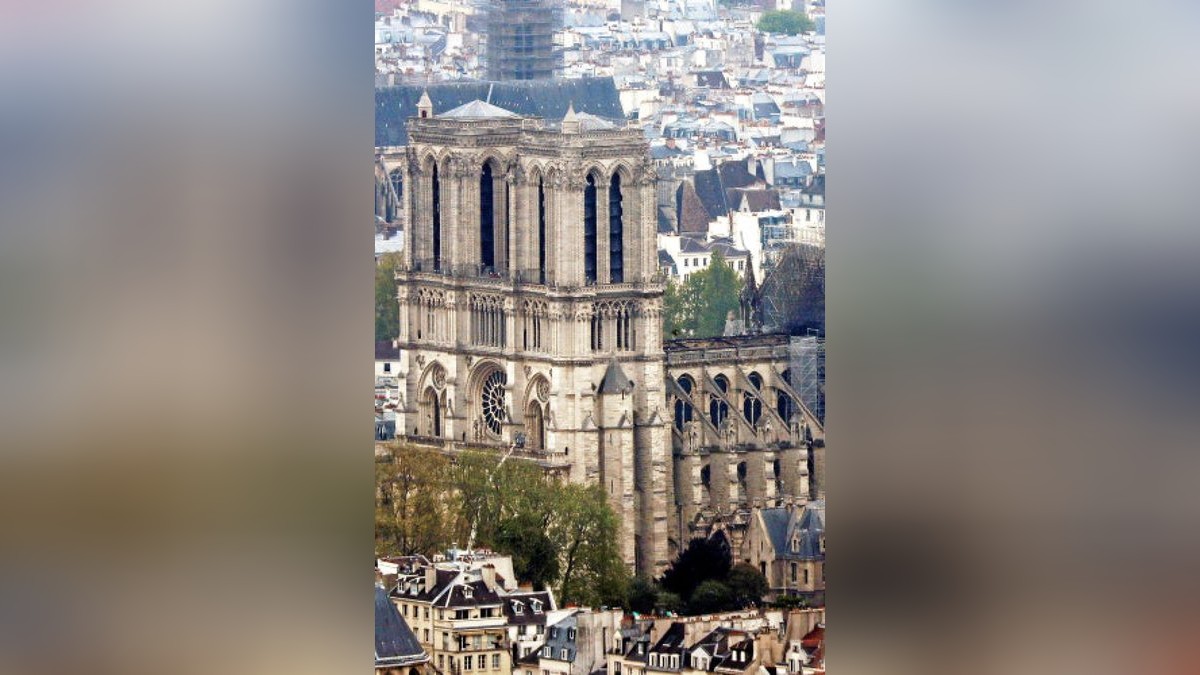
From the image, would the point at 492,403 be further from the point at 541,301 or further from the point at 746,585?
the point at 746,585

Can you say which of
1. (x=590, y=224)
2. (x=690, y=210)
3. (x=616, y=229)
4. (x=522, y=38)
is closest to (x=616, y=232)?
(x=616, y=229)

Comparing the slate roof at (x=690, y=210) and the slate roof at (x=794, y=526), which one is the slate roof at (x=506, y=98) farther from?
the slate roof at (x=794, y=526)

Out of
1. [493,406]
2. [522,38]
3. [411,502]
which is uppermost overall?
Answer: [522,38]

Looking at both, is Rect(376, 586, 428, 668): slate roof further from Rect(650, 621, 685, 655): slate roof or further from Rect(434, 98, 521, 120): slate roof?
Rect(434, 98, 521, 120): slate roof

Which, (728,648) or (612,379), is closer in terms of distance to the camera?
(728,648)

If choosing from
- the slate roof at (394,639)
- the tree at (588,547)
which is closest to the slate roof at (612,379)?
the tree at (588,547)

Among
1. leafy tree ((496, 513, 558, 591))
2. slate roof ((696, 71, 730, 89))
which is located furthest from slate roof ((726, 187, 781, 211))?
leafy tree ((496, 513, 558, 591))

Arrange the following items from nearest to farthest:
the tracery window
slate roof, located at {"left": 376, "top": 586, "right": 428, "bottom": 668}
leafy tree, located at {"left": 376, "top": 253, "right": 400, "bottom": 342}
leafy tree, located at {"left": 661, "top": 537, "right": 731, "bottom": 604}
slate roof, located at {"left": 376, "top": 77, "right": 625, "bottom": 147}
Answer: slate roof, located at {"left": 376, "top": 586, "right": 428, "bottom": 668}
slate roof, located at {"left": 376, "top": 77, "right": 625, "bottom": 147}
leafy tree, located at {"left": 661, "top": 537, "right": 731, "bottom": 604}
leafy tree, located at {"left": 376, "top": 253, "right": 400, "bottom": 342}
the tracery window
